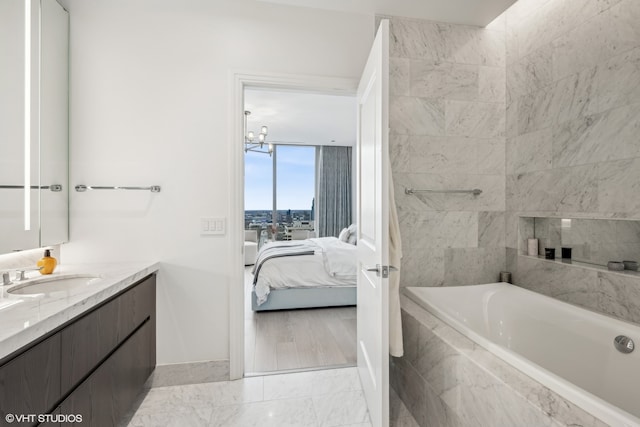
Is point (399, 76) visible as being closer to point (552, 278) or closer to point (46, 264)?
point (552, 278)

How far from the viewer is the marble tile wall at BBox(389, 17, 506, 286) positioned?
7.61ft

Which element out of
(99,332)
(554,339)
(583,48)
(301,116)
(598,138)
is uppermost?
(301,116)

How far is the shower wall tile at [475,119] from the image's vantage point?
2381mm

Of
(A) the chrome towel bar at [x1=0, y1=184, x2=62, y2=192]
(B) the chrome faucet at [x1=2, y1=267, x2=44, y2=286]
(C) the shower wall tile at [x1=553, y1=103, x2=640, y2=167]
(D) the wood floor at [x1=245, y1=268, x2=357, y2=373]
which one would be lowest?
(D) the wood floor at [x1=245, y1=268, x2=357, y2=373]

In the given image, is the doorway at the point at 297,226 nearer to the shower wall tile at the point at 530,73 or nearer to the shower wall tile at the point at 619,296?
the shower wall tile at the point at 530,73

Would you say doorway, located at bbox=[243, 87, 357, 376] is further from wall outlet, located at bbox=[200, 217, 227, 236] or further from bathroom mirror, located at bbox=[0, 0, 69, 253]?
bathroom mirror, located at bbox=[0, 0, 69, 253]

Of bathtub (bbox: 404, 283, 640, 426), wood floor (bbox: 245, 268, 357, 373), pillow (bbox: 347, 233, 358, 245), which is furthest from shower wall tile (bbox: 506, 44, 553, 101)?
pillow (bbox: 347, 233, 358, 245)

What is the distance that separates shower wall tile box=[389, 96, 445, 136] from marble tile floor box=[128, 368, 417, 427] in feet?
6.27

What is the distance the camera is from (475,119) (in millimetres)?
2414

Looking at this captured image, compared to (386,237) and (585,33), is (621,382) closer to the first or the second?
(386,237)

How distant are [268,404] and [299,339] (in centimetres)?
95

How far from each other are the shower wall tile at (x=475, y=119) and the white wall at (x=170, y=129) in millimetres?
1223

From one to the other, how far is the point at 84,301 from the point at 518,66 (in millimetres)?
3161

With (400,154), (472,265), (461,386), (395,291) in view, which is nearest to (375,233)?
(395,291)
